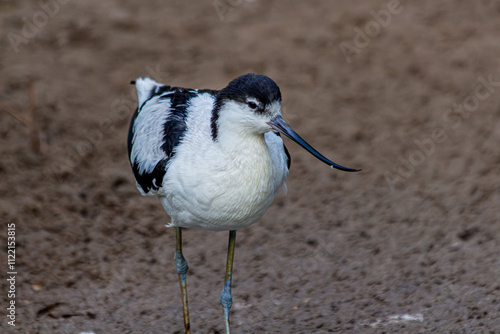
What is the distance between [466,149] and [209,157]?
138 inches

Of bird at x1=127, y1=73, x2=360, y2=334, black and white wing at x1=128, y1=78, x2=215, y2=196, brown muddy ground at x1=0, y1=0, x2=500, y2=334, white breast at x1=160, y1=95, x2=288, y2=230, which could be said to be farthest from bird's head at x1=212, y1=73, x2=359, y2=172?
brown muddy ground at x1=0, y1=0, x2=500, y2=334

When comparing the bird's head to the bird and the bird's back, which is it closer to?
the bird

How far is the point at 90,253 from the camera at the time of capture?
5832mm

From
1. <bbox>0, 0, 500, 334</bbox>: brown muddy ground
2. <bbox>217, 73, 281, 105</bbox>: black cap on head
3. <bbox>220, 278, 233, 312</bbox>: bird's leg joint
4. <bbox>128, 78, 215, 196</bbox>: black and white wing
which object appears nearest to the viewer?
<bbox>217, 73, 281, 105</bbox>: black cap on head

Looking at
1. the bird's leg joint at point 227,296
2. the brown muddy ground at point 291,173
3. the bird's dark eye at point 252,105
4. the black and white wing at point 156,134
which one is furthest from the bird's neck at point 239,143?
the brown muddy ground at point 291,173

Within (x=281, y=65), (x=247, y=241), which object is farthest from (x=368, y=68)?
(x=247, y=241)

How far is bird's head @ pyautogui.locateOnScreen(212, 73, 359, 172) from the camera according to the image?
3.87 meters

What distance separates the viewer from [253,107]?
153 inches

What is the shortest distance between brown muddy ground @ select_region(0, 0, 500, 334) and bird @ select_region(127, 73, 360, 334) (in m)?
1.34

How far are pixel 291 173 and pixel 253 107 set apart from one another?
9.55ft

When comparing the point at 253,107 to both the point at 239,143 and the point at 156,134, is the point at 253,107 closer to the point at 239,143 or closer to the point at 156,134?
the point at 239,143

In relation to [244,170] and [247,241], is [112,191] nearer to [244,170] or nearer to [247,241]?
[247,241]

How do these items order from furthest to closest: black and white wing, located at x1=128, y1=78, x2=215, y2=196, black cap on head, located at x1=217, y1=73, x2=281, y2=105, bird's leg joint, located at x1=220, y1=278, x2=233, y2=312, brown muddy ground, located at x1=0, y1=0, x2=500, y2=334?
brown muddy ground, located at x1=0, y1=0, x2=500, y2=334, bird's leg joint, located at x1=220, y1=278, x2=233, y2=312, black and white wing, located at x1=128, y1=78, x2=215, y2=196, black cap on head, located at x1=217, y1=73, x2=281, y2=105

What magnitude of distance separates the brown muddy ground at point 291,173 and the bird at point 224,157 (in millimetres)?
1339
